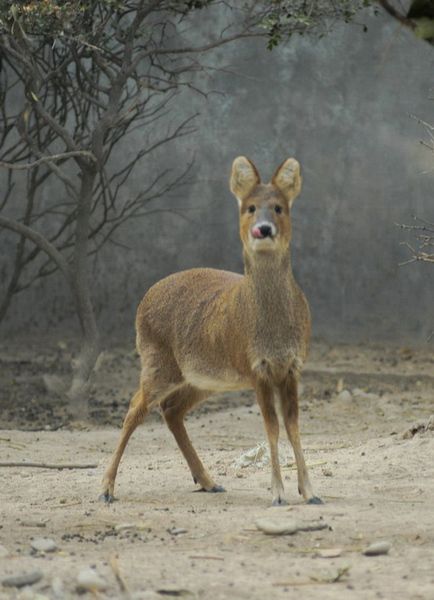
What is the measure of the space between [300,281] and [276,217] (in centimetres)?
599

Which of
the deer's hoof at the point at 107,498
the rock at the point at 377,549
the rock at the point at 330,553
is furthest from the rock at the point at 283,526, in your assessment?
the deer's hoof at the point at 107,498

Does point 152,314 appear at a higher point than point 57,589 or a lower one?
higher

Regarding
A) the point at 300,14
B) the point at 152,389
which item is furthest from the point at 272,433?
the point at 300,14

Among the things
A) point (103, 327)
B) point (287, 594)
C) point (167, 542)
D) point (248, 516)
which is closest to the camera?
point (287, 594)

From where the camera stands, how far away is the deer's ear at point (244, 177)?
5934mm

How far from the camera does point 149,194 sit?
11844 mm

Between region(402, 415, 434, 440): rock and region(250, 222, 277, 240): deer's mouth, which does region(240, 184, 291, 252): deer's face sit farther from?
region(402, 415, 434, 440): rock

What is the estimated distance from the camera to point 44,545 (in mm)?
4961

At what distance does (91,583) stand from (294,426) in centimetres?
182

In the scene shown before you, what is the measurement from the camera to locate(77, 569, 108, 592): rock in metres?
4.29

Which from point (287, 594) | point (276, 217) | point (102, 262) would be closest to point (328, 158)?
point (102, 262)

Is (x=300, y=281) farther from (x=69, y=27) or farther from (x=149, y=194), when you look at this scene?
(x=69, y=27)

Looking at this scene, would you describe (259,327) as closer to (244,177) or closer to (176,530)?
(244,177)

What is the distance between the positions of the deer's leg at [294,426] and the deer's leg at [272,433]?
8cm
